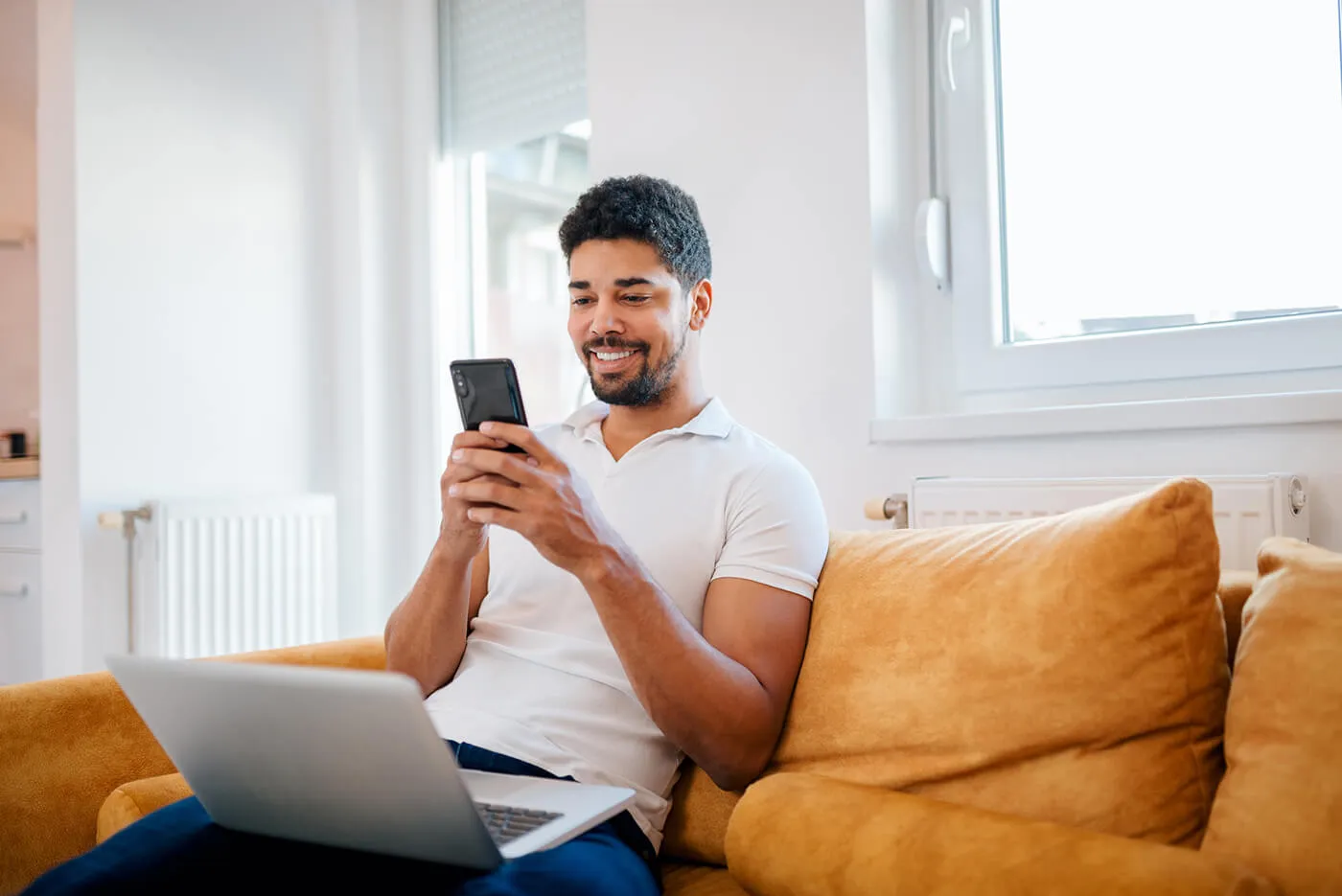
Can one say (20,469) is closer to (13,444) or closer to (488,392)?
(13,444)

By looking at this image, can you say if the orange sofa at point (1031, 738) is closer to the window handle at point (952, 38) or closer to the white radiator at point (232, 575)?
the window handle at point (952, 38)

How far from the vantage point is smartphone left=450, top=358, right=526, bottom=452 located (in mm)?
1134

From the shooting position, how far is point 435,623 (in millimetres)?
1309

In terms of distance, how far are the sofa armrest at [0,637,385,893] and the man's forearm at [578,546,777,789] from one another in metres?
0.61

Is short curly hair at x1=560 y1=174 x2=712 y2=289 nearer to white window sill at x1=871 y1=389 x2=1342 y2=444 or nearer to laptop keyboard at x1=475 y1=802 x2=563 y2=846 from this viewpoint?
white window sill at x1=871 y1=389 x2=1342 y2=444

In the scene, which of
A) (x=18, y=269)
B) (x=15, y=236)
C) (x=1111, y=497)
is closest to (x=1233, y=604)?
(x=1111, y=497)

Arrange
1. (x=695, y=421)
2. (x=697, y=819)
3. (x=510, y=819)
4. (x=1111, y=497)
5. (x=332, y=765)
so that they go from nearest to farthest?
1. (x=332, y=765)
2. (x=510, y=819)
3. (x=697, y=819)
4. (x=695, y=421)
5. (x=1111, y=497)

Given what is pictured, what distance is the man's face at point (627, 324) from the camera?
54.7 inches

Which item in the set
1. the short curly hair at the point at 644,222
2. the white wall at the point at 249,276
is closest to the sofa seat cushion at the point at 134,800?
the short curly hair at the point at 644,222

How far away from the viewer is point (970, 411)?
192 centimetres

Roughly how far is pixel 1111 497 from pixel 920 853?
2.55 feet

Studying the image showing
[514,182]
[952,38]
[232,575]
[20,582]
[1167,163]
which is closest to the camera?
[1167,163]

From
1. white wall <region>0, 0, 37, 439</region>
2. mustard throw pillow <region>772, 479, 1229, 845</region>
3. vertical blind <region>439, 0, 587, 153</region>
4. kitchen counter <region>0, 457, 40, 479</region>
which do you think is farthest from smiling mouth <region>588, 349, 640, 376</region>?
white wall <region>0, 0, 37, 439</region>

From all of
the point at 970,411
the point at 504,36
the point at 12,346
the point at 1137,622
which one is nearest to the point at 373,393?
the point at 504,36
